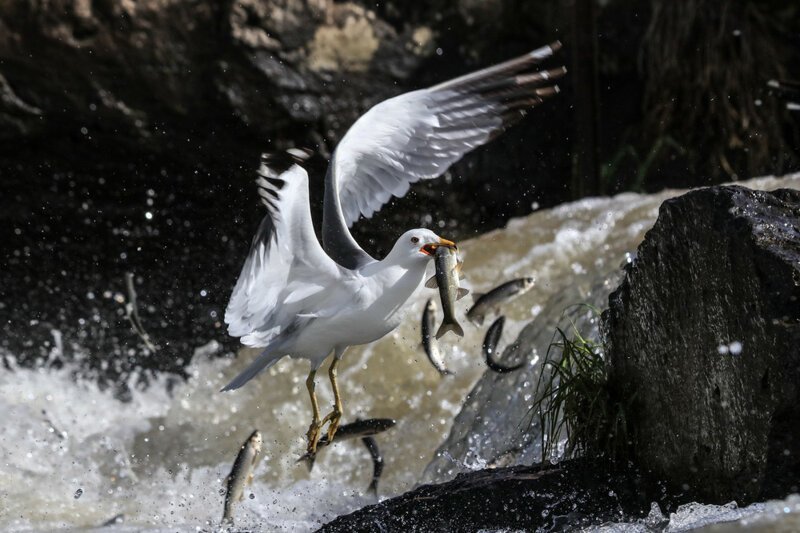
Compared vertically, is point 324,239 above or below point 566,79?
below

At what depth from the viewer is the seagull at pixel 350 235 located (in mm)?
3939

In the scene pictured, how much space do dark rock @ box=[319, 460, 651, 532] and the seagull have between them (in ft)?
2.33

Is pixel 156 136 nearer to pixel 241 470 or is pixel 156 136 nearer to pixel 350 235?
pixel 350 235

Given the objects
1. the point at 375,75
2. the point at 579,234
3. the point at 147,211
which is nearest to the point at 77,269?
the point at 147,211

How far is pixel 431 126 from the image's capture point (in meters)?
4.60

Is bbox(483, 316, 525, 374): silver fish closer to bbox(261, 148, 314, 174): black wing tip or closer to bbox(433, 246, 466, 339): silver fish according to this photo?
bbox(433, 246, 466, 339): silver fish

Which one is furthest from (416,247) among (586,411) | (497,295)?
(497,295)

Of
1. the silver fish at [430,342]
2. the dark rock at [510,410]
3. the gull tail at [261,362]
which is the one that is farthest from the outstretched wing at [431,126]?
the dark rock at [510,410]

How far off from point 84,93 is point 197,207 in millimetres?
1008

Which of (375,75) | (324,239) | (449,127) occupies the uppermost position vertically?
(375,75)

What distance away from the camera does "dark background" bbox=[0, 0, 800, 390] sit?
22.4ft

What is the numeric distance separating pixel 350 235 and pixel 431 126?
0.68 m

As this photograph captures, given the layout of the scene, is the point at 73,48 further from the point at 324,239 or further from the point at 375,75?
the point at 324,239

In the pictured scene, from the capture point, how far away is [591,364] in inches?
157
